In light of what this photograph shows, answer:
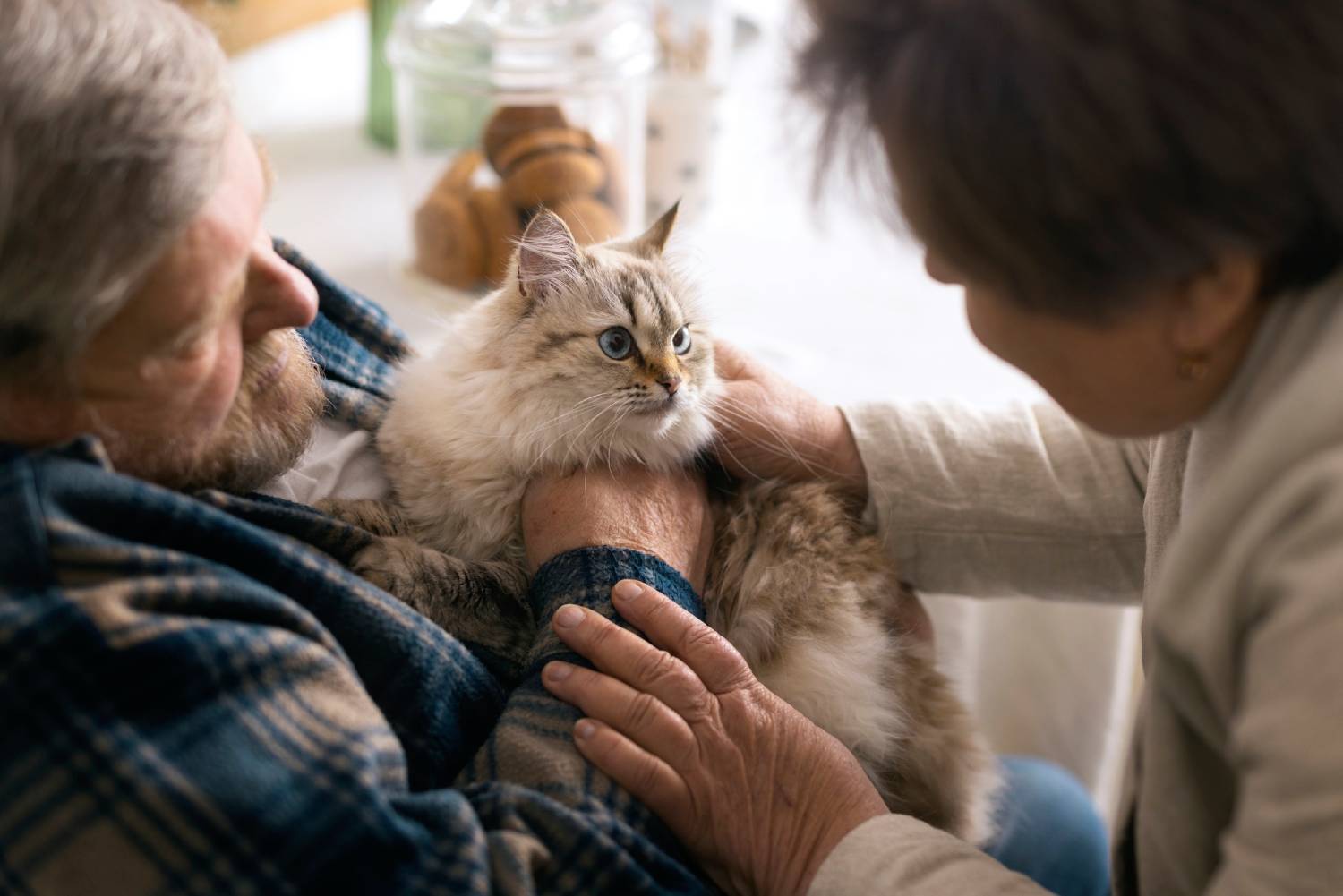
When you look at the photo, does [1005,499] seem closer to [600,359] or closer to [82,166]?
[600,359]

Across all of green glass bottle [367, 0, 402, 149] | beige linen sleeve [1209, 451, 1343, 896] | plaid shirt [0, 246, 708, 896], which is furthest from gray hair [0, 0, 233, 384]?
green glass bottle [367, 0, 402, 149]

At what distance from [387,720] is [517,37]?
65.4 inches

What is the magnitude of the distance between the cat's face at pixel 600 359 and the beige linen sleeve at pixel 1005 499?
0.25 meters

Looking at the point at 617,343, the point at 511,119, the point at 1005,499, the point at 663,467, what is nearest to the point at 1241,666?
the point at 1005,499

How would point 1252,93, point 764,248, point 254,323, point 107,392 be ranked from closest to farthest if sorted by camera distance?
point 1252,93, point 107,392, point 254,323, point 764,248

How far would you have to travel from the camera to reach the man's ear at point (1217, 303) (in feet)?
2.54

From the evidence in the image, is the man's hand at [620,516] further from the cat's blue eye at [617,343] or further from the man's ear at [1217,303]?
the man's ear at [1217,303]

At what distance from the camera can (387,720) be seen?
1.01 metres

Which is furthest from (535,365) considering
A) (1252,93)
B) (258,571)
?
(1252,93)

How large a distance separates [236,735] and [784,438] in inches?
32.7

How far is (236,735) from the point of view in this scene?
840 millimetres

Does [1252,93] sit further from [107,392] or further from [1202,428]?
[107,392]

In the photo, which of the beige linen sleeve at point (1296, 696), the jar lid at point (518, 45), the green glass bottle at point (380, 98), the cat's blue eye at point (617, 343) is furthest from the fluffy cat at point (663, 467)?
the green glass bottle at point (380, 98)

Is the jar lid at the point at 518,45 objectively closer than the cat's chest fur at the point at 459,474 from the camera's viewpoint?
No
